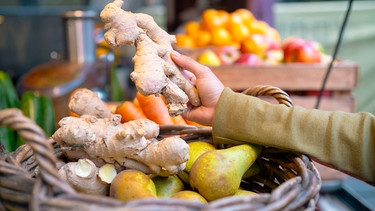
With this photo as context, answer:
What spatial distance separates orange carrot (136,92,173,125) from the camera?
0.95 meters

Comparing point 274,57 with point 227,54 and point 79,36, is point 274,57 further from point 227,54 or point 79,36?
point 79,36

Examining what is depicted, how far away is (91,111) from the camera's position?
0.76 metres

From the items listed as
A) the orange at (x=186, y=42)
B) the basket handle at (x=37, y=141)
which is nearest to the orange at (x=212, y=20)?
the orange at (x=186, y=42)

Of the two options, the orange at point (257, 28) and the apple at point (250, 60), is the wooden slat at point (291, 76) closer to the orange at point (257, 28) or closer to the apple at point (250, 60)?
the apple at point (250, 60)

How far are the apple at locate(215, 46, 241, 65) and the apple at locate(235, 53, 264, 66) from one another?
0.17 feet

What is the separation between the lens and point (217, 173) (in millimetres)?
626

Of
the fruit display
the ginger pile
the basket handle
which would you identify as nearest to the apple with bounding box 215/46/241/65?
Answer: the fruit display

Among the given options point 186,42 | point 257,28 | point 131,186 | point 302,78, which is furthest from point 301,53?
point 131,186

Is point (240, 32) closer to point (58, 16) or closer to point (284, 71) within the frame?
point (284, 71)

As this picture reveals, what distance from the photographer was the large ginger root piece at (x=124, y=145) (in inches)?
24.4

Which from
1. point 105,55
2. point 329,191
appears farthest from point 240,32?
point 329,191

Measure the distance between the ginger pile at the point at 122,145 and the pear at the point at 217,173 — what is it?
28mm

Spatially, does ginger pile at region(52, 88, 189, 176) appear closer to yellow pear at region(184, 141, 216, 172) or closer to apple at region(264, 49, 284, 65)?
yellow pear at region(184, 141, 216, 172)

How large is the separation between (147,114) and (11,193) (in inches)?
18.4
